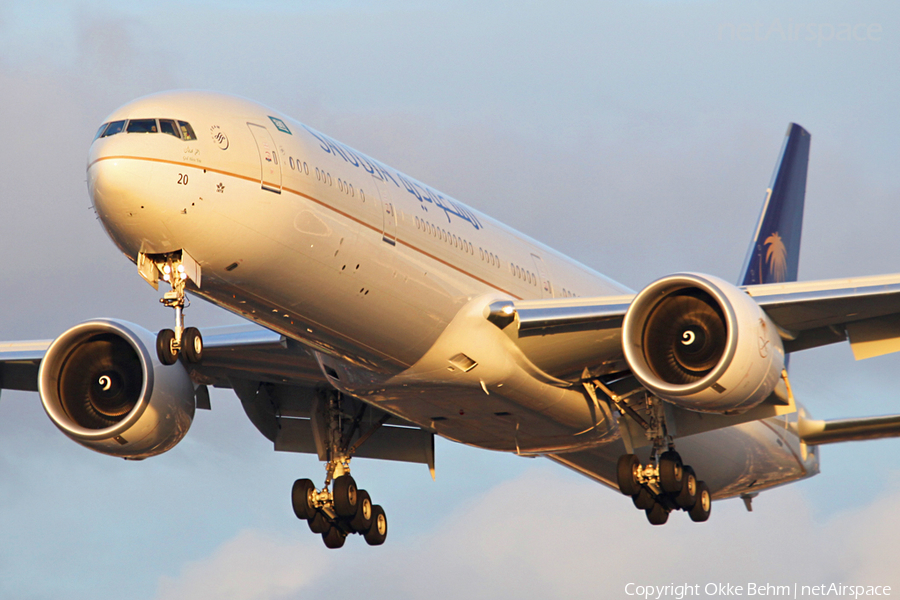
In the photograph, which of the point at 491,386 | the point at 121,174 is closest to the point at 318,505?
the point at 491,386

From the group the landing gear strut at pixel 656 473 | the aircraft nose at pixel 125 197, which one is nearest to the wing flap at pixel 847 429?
the landing gear strut at pixel 656 473

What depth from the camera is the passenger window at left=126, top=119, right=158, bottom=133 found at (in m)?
16.9

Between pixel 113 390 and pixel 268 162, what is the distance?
27.0 feet

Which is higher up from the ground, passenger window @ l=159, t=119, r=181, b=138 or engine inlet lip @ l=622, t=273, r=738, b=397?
passenger window @ l=159, t=119, r=181, b=138

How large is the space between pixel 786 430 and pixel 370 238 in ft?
45.4

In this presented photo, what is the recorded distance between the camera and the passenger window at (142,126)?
16.9 meters

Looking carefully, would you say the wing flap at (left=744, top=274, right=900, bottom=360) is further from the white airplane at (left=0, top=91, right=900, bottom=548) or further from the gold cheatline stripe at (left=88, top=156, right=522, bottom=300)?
the gold cheatline stripe at (left=88, top=156, right=522, bottom=300)

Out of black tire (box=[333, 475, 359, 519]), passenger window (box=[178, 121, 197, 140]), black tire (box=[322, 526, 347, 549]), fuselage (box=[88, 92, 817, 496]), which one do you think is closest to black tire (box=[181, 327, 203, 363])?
fuselage (box=[88, 92, 817, 496])

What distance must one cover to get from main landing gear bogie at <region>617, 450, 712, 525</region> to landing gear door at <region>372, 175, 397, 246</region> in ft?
22.3

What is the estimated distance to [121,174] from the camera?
1630 cm

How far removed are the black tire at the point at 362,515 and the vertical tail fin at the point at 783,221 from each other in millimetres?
12326

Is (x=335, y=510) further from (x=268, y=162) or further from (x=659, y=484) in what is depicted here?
(x=268, y=162)

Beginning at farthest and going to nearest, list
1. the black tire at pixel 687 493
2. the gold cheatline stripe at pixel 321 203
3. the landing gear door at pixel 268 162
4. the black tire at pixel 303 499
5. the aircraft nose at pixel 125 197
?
the black tire at pixel 303 499
the black tire at pixel 687 493
the landing gear door at pixel 268 162
the gold cheatline stripe at pixel 321 203
the aircraft nose at pixel 125 197

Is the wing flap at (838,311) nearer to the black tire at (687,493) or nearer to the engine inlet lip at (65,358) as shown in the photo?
the black tire at (687,493)
